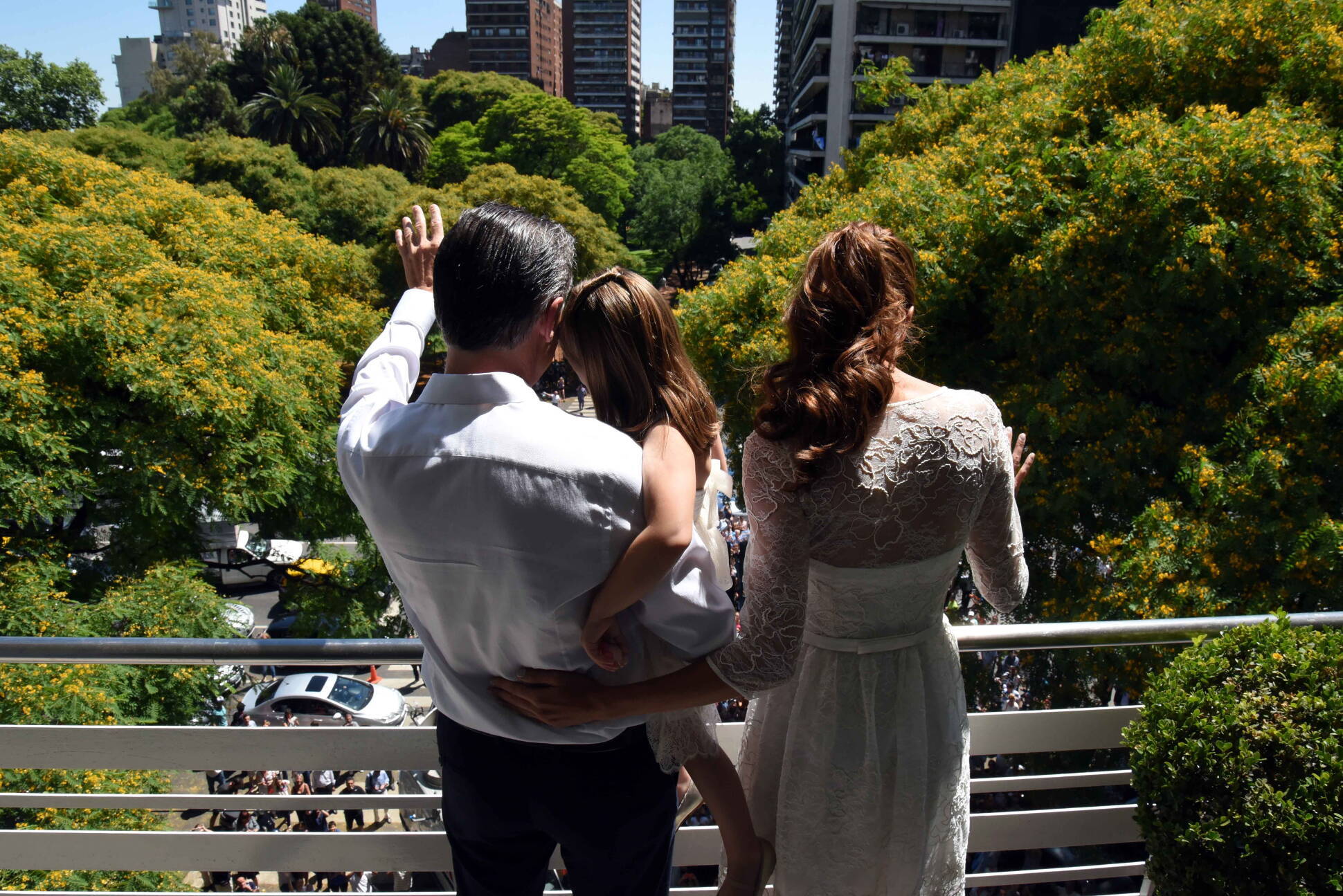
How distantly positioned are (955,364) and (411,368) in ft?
21.3

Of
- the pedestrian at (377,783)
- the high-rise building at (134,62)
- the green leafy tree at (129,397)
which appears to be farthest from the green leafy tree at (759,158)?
the high-rise building at (134,62)

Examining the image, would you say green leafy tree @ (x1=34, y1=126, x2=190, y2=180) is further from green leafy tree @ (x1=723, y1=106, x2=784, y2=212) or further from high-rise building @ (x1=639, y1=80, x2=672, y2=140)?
high-rise building @ (x1=639, y1=80, x2=672, y2=140)

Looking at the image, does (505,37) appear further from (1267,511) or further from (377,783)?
(1267,511)

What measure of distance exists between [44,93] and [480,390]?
48.4m

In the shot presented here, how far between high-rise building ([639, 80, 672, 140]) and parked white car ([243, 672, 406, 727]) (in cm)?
8678

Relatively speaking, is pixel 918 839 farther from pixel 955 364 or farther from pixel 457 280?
pixel 955 364

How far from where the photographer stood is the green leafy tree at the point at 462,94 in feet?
138

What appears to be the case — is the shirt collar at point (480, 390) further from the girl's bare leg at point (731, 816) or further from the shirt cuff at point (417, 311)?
the girl's bare leg at point (731, 816)

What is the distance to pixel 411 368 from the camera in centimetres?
162

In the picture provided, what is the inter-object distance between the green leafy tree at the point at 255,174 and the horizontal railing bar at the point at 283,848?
77.2 feet

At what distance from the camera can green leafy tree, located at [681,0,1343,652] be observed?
5.39 metres

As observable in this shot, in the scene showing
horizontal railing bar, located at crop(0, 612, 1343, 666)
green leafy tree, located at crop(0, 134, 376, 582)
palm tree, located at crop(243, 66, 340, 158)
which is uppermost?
palm tree, located at crop(243, 66, 340, 158)

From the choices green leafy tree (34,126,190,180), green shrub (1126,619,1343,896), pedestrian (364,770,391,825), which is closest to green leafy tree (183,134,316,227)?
green leafy tree (34,126,190,180)

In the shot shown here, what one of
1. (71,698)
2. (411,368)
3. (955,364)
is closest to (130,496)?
(71,698)
